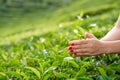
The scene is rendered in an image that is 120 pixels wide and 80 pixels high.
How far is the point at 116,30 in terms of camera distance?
3443 millimetres

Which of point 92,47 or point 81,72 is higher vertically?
point 92,47

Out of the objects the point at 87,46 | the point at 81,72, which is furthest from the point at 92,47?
the point at 81,72

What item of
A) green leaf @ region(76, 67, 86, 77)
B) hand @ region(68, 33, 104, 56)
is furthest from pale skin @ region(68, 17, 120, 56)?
green leaf @ region(76, 67, 86, 77)

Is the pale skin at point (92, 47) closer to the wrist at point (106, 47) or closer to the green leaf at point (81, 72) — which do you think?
the wrist at point (106, 47)

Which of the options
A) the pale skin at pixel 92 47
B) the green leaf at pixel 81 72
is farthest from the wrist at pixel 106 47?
the green leaf at pixel 81 72

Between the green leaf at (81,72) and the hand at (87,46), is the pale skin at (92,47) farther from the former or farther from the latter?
the green leaf at (81,72)

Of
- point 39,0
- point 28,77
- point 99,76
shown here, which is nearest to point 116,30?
point 99,76

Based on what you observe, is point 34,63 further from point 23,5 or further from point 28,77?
point 23,5

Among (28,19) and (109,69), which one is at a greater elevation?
(109,69)

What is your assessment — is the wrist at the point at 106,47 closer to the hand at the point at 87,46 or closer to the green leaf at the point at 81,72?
the hand at the point at 87,46

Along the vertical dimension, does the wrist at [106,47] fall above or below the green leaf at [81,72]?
above

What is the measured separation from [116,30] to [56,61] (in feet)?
2.03

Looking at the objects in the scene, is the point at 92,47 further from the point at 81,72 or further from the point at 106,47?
the point at 81,72

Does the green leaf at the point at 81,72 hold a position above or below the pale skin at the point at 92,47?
below
